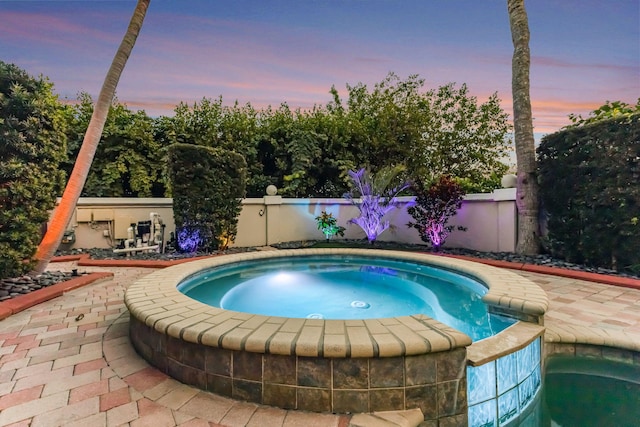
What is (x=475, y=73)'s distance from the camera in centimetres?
1284

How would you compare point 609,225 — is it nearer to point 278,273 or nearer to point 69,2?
point 278,273

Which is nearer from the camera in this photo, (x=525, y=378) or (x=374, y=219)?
(x=525, y=378)

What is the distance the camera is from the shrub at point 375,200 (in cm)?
948

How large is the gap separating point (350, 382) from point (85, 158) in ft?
18.6

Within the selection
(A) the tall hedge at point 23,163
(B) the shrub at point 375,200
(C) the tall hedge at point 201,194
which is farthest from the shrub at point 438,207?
(A) the tall hedge at point 23,163

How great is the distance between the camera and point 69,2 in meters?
8.41

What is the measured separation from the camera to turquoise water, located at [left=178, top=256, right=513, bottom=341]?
355 cm

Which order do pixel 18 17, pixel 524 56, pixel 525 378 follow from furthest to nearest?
pixel 18 17 → pixel 524 56 → pixel 525 378

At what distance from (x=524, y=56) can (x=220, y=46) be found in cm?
900

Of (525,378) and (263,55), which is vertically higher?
(263,55)

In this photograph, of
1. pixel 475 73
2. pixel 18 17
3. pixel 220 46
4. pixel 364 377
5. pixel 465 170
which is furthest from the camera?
pixel 465 170

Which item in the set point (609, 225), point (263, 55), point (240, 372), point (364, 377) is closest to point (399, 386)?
point (364, 377)

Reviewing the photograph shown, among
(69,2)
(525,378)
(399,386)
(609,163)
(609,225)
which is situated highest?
(69,2)

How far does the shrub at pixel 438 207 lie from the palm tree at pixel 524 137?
4.71ft
